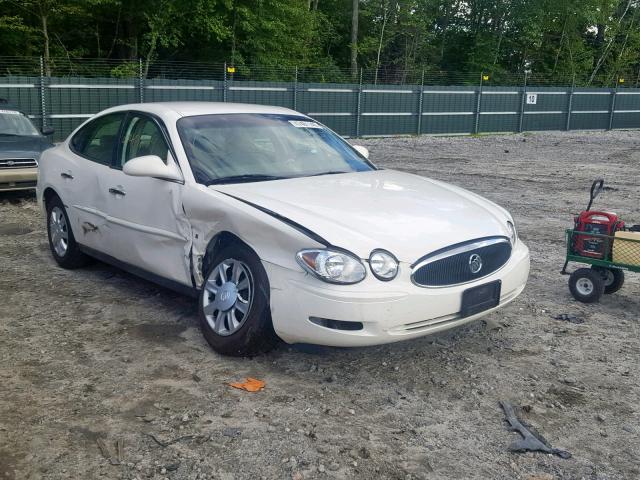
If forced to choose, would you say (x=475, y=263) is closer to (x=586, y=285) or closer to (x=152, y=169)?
(x=586, y=285)

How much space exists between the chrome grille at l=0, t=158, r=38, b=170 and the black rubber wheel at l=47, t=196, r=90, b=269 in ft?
13.7

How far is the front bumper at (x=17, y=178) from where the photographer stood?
34.3ft

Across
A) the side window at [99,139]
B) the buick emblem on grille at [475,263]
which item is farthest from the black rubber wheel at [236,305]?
the side window at [99,139]

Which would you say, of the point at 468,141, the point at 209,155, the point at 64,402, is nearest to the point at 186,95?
the point at 468,141

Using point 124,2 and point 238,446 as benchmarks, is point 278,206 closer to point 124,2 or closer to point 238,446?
point 238,446

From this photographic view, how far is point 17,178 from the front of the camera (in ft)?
34.6

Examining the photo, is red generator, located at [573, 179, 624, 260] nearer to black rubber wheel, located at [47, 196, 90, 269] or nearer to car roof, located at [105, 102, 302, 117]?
car roof, located at [105, 102, 302, 117]

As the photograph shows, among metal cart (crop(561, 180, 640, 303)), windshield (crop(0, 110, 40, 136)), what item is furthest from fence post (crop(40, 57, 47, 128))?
metal cart (crop(561, 180, 640, 303))

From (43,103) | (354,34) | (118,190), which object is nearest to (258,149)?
(118,190)

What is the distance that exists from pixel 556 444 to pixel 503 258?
138 cm

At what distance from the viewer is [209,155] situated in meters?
5.09

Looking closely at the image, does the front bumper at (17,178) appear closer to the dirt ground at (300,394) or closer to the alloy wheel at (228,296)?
the dirt ground at (300,394)

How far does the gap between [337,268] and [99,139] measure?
3.08 metres

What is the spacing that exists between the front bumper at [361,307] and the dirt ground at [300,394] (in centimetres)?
32
